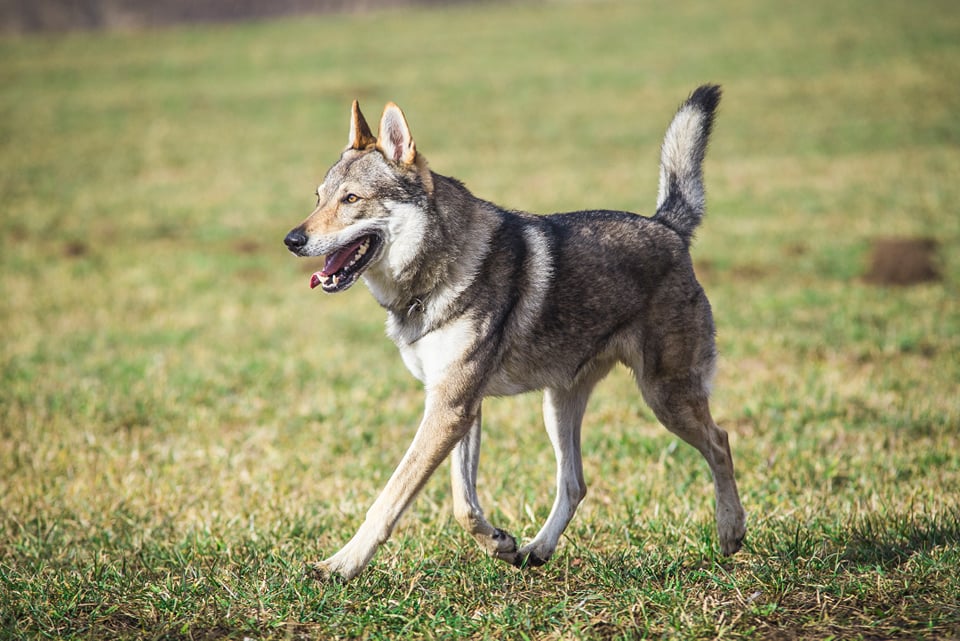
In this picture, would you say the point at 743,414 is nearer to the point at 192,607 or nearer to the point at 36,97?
the point at 192,607

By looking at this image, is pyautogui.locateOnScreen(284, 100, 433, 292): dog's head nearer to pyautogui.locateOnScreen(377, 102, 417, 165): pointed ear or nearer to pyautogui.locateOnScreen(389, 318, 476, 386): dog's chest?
pyautogui.locateOnScreen(377, 102, 417, 165): pointed ear

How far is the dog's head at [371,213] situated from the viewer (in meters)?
4.31

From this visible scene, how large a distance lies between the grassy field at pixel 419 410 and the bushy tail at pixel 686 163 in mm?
1661

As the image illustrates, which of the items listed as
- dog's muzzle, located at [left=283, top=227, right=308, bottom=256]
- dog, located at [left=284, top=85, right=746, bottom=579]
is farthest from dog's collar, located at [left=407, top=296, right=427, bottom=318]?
dog's muzzle, located at [left=283, top=227, right=308, bottom=256]

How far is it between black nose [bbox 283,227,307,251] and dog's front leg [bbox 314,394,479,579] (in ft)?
3.07

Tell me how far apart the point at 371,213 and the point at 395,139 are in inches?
16.5

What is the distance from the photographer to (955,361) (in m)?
8.02

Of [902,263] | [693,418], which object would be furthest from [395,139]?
[902,263]

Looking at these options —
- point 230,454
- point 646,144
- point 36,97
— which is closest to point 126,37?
point 36,97

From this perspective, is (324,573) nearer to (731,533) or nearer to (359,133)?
(731,533)

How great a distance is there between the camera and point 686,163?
520 centimetres

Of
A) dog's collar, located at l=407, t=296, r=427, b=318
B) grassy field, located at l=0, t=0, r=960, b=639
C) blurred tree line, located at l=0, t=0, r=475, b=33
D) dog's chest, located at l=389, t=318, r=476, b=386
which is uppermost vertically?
blurred tree line, located at l=0, t=0, r=475, b=33

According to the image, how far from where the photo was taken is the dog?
429cm

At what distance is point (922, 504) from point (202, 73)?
32.9 metres
